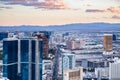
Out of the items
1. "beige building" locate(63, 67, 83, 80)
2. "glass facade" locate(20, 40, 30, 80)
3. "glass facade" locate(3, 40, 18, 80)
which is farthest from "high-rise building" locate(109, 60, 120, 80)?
"glass facade" locate(3, 40, 18, 80)

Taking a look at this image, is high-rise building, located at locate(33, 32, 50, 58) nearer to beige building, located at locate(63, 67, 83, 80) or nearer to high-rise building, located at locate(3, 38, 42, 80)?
high-rise building, located at locate(3, 38, 42, 80)

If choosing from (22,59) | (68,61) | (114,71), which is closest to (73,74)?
(68,61)

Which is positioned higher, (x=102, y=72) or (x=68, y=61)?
(x=68, y=61)

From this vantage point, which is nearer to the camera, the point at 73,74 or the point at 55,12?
the point at 73,74

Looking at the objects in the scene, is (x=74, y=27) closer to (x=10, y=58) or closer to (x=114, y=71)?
(x=114, y=71)

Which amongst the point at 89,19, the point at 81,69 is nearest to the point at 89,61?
the point at 81,69

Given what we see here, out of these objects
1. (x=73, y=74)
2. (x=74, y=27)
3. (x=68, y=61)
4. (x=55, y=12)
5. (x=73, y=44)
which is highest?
(x=55, y=12)

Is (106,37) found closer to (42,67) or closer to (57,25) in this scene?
(57,25)
